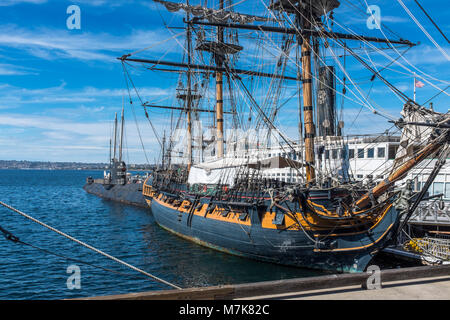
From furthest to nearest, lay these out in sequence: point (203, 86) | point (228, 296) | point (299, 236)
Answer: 1. point (203, 86)
2. point (299, 236)
3. point (228, 296)

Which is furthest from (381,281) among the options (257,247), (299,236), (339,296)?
(257,247)

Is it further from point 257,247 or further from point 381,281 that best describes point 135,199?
point 381,281

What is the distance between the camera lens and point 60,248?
24.2 meters

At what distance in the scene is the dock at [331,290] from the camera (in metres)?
6.66

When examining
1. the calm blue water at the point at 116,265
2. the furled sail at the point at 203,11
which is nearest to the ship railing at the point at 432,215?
the calm blue water at the point at 116,265

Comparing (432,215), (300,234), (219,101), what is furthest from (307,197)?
(219,101)

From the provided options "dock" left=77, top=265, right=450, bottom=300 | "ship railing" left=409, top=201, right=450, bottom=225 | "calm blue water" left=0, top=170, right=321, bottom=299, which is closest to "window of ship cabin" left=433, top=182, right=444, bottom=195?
"ship railing" left=409, top=201, right=450, bottom=225

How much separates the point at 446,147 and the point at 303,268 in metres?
9.21

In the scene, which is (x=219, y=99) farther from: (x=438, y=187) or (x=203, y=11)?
(x=438, y=187)

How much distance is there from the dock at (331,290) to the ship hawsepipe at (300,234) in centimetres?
925

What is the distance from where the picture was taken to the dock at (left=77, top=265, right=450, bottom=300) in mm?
6664

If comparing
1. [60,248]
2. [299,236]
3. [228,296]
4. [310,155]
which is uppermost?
[310,155]

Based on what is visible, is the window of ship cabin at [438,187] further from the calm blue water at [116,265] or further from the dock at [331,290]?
the dock at [331,290]

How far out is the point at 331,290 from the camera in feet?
24.1
